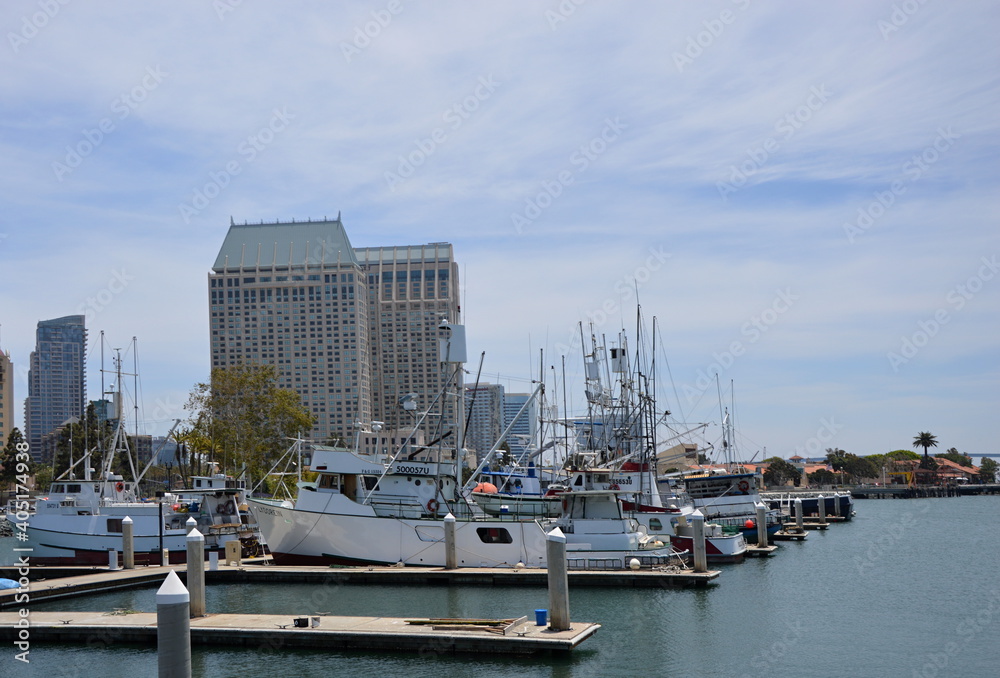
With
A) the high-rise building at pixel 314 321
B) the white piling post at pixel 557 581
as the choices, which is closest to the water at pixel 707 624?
the white piling post at pixel 557 581

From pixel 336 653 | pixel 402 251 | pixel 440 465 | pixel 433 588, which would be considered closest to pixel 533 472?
pixel 440 465

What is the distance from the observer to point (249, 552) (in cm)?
4250

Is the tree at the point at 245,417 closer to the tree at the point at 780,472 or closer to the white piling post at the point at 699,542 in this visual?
the white piling post at the point at 699,542

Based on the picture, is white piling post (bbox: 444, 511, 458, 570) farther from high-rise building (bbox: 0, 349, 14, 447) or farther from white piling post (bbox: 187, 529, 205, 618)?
high-rise building (bbox: 0, 349, 14, 447)

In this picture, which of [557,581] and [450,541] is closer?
[557,581]

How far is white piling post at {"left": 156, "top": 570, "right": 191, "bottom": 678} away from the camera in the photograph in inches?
576

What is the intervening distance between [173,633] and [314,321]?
139884 millimetres

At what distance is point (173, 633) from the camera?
49.2 feet

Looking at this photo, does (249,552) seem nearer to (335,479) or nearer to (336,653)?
(335,479)

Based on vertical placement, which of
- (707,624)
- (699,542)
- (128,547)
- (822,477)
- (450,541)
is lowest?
(822,477)

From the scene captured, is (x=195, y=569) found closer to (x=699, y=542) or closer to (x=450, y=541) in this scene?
(x=450, y=541)

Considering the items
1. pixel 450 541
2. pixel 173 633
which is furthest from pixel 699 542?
pixel 173 633

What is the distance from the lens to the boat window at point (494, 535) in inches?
1435

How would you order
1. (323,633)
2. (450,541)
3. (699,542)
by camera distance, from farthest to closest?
(450,541) < (699,542) < (323,633)
